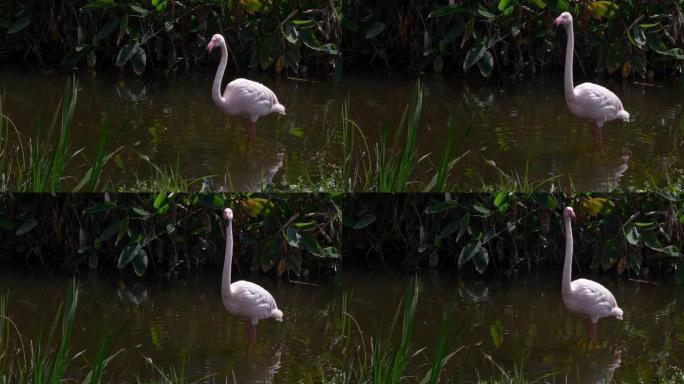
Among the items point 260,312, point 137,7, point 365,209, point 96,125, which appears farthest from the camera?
point 137,7

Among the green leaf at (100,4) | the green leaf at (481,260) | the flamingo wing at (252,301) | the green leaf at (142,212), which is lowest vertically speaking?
the flamingo wing at (252,301)

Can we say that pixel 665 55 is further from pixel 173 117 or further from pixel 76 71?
pixel 76 71

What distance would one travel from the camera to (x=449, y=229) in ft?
23.2

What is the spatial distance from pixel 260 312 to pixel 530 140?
1887 millimetres

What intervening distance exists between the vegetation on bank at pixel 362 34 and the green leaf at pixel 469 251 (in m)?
1.43

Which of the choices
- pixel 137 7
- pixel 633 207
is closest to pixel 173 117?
pixel 137 7

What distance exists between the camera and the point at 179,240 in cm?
730

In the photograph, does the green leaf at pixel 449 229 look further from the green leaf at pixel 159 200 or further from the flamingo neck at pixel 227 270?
the green leaf at pixel 159 200

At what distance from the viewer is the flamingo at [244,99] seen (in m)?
7.32

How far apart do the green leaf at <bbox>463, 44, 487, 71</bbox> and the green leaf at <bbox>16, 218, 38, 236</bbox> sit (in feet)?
8.92

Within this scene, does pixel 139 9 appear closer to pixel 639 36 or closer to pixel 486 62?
pixel 486 62

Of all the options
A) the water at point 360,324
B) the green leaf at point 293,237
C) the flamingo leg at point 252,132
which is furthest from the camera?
the flamingo leg at point 252,132

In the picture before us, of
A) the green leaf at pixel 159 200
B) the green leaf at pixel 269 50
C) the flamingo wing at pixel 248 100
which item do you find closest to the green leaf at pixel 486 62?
the green leaf at pixel 269 50

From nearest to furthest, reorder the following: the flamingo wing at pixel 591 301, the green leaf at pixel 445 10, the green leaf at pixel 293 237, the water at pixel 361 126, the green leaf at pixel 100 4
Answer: the flamingo wing at pixel 591 301 → the green leaf at pixel 293 237 → the water at pixel 361 126 → the green leaf at pixel 445 10 → the green leaf at pixel 100 4
